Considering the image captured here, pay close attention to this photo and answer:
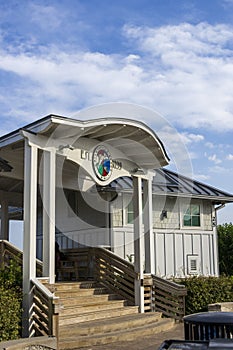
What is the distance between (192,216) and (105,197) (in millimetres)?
5070

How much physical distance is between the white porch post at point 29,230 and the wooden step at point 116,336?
1.03 m


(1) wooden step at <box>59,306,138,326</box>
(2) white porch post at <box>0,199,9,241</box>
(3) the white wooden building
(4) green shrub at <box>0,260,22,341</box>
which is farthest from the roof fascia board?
(2) white porch post at <box>0,199,9,241</box>

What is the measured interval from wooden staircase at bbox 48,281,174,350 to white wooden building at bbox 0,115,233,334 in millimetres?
754

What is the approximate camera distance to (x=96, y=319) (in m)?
9.81

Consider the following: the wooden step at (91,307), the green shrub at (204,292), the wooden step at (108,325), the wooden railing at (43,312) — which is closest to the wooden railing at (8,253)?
the wooden step at (91,307)

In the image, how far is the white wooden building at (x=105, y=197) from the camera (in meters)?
9.67

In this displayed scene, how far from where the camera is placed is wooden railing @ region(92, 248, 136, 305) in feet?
38.2

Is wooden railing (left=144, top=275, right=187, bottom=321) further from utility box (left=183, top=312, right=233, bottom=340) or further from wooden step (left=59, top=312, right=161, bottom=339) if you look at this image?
utility box (left=183, top=312, right=233, bottom=340)

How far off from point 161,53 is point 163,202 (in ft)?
31.6

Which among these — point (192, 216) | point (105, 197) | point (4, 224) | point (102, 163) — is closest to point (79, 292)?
point (102, 163)

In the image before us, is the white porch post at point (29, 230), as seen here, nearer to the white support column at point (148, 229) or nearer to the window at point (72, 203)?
the white support column at point (148, 229)

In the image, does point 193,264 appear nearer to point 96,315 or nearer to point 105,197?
point 105,197

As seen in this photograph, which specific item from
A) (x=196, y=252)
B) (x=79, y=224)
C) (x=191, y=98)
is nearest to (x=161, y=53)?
(x=191, y=98)

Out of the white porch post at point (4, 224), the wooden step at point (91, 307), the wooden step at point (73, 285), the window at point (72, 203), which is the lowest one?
the wooden step at point (91, 307)
